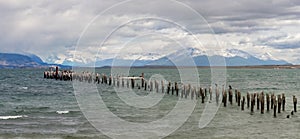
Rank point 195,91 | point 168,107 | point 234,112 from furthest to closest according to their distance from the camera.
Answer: point 195,91
point 168,107
point 234,112

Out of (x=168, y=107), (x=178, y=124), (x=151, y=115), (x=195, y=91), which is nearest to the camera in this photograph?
(x=178, y=124)

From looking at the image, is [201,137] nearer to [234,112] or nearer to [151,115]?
[151,115]

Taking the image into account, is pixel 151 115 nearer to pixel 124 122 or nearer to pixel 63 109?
pixel 124 122

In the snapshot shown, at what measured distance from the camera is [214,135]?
26.8m

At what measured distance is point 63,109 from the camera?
1572 inches

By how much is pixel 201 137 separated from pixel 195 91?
25.3 m

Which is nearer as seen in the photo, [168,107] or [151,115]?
[151,115]

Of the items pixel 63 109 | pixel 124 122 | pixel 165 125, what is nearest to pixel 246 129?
pixel 165 125

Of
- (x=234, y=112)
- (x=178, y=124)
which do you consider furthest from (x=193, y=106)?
(x=178, y=124)

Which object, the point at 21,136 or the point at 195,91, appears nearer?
the point at 21,136

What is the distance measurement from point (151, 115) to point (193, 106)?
8514 millimetres

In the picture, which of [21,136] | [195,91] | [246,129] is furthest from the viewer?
[195,91]

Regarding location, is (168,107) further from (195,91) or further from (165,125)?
(165,125)

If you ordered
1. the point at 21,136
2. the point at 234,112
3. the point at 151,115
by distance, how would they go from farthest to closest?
the point at 234,112 → the point at 151,115 → the point at 21,136
